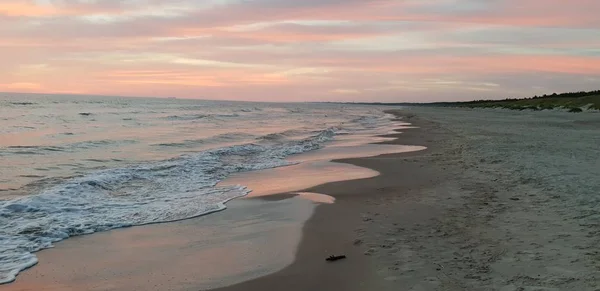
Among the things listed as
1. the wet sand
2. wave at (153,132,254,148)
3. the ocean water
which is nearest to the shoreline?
the wet sand

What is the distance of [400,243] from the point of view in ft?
20.2

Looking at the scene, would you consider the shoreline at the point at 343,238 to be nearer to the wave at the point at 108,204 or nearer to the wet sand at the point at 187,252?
the wet sand at the point at 187,252

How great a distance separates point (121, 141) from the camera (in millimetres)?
21984

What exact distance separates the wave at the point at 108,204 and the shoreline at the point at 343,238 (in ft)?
7.11

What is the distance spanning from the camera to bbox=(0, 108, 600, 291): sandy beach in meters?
4.95

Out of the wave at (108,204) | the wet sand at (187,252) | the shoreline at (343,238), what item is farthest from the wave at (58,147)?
the shoreline at (343,238)

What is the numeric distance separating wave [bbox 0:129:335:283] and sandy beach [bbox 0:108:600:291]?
1.30 feet

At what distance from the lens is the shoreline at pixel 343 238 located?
5.02m

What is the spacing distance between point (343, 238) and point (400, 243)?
89 centimetres

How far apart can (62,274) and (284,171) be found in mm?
9094

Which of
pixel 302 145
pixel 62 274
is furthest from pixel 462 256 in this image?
pixel 302 145

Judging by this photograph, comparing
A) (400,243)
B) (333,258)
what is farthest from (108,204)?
(400,243)

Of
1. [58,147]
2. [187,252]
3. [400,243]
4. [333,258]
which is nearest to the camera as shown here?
[333,258]

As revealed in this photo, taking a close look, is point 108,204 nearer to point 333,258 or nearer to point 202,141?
point 333,258
